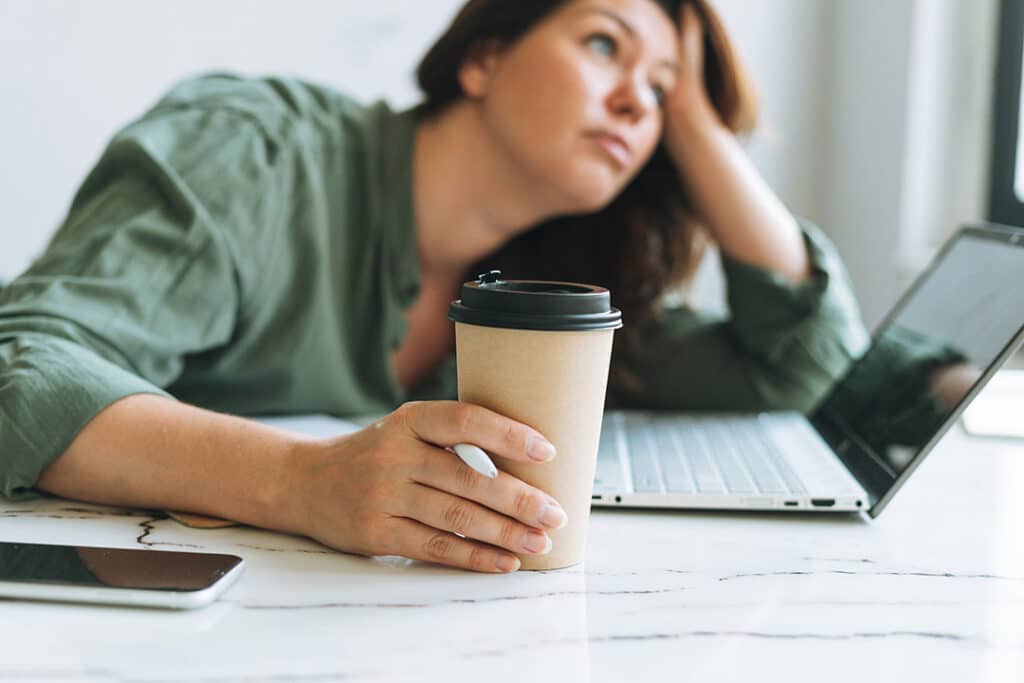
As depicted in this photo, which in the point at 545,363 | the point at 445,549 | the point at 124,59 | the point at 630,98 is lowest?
the point at 124,59

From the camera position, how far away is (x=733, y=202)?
4.21 feet

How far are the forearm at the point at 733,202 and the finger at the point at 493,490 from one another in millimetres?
750

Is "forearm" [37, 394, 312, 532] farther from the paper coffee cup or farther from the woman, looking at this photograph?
the paper coffee cup

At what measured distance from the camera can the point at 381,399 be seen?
1184mm

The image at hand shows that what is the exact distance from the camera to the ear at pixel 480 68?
1.22m

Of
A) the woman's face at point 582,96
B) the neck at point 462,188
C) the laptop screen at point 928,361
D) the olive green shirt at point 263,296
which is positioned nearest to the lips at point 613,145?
the woman's face at point 582,96

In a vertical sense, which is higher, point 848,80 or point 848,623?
point 848,80

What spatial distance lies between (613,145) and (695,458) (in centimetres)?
41

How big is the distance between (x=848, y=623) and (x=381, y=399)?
71cm

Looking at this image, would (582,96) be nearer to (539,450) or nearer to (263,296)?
(263,296)

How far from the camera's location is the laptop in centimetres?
76

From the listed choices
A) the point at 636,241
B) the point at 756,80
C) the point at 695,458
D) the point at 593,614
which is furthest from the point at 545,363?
the point at 756,80

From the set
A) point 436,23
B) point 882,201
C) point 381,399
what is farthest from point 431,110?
point 882,201

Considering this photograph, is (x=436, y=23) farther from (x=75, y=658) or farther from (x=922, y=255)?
(x=75, y=658)
